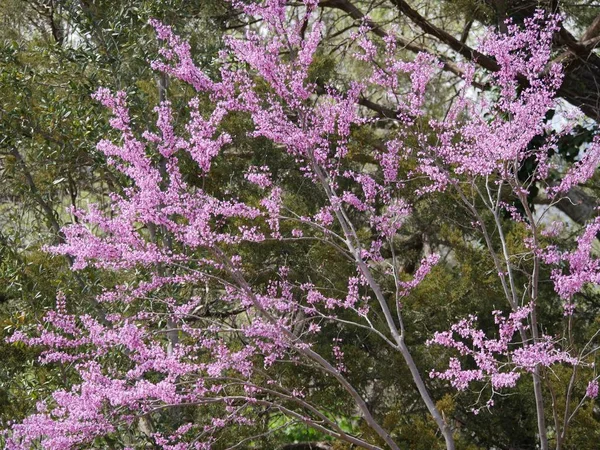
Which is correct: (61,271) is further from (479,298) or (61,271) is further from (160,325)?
(479,298)

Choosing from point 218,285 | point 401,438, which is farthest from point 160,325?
point 401,438

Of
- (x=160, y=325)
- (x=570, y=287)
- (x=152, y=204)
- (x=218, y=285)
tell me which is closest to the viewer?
(x=152, y=204)

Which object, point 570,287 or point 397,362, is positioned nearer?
point 570,287

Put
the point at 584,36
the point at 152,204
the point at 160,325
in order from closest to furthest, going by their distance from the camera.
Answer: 1. the point at 152,204
2. the point at 160,325
3. the point at 584,36

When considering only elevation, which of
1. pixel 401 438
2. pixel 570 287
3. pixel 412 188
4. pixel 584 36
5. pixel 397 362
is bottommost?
pixel 401 438

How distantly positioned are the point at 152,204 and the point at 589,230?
184 cm

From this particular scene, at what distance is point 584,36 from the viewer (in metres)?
6.11

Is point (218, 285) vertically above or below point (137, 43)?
below

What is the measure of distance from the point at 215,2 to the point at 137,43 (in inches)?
49.2

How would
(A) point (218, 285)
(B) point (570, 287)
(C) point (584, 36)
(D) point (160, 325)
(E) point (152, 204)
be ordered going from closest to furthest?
1. (E) point (152, 204)
2. (B) point (570, 287)
3. (D) point (160, 325)
4. (A) point (218, 285)
5. (C) point (584, 36)

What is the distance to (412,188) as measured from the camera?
6.20 meters

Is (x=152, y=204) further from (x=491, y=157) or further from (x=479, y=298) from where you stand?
(x=479, y=298)

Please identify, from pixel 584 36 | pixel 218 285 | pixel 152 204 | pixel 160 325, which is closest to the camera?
pixel 152 204

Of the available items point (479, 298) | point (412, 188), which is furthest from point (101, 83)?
point (479, 298)
